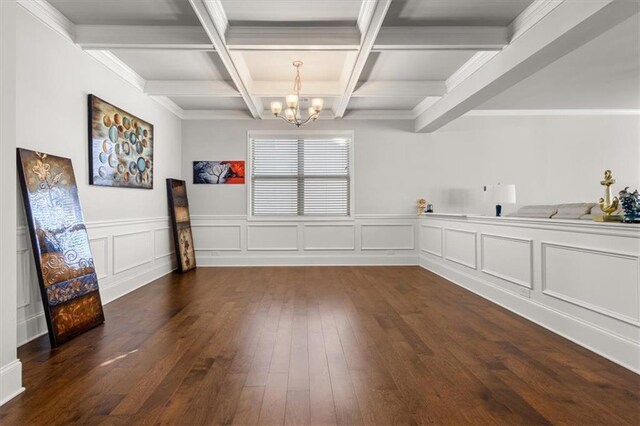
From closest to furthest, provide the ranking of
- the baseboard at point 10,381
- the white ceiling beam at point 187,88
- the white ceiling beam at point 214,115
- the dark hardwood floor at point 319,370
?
the dark hardwood floor at point 319,370
the baseboard at point 10,381
the white ceiling beam at point 187,88
the white ceiling beam at point 214,115

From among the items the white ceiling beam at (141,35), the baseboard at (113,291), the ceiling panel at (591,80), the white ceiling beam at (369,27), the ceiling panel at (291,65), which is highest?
the ceiling panel at (291,65)

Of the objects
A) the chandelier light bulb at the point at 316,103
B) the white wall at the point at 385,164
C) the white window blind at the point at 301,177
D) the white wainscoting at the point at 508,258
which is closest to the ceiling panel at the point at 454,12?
the chandelier light bulb at the point at 316,103

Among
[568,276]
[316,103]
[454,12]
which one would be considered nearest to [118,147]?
[316,103]

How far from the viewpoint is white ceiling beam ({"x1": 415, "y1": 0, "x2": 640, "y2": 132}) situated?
275cm

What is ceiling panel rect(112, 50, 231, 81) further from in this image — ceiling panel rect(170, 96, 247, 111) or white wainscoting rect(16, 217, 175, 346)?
white wainscoting rect(16, 217, 175, 346)

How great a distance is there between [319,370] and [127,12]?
356 cm

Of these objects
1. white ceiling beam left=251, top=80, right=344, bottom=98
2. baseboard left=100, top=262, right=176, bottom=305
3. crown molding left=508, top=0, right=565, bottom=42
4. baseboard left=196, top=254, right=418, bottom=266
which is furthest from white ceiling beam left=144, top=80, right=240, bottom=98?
crown molding left=508, top=0, right=565, bottom=42

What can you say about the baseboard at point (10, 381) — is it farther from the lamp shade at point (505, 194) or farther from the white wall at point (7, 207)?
the lamp shade at point (505, 194)

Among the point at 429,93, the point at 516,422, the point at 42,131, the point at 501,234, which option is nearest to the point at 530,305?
the point at 501,234

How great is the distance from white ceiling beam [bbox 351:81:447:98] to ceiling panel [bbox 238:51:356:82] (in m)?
0.53

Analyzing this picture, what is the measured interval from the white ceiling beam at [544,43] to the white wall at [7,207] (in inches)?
150

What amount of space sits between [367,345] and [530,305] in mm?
1772

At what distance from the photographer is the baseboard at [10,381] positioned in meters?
2.03

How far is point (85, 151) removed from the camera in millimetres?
3988
